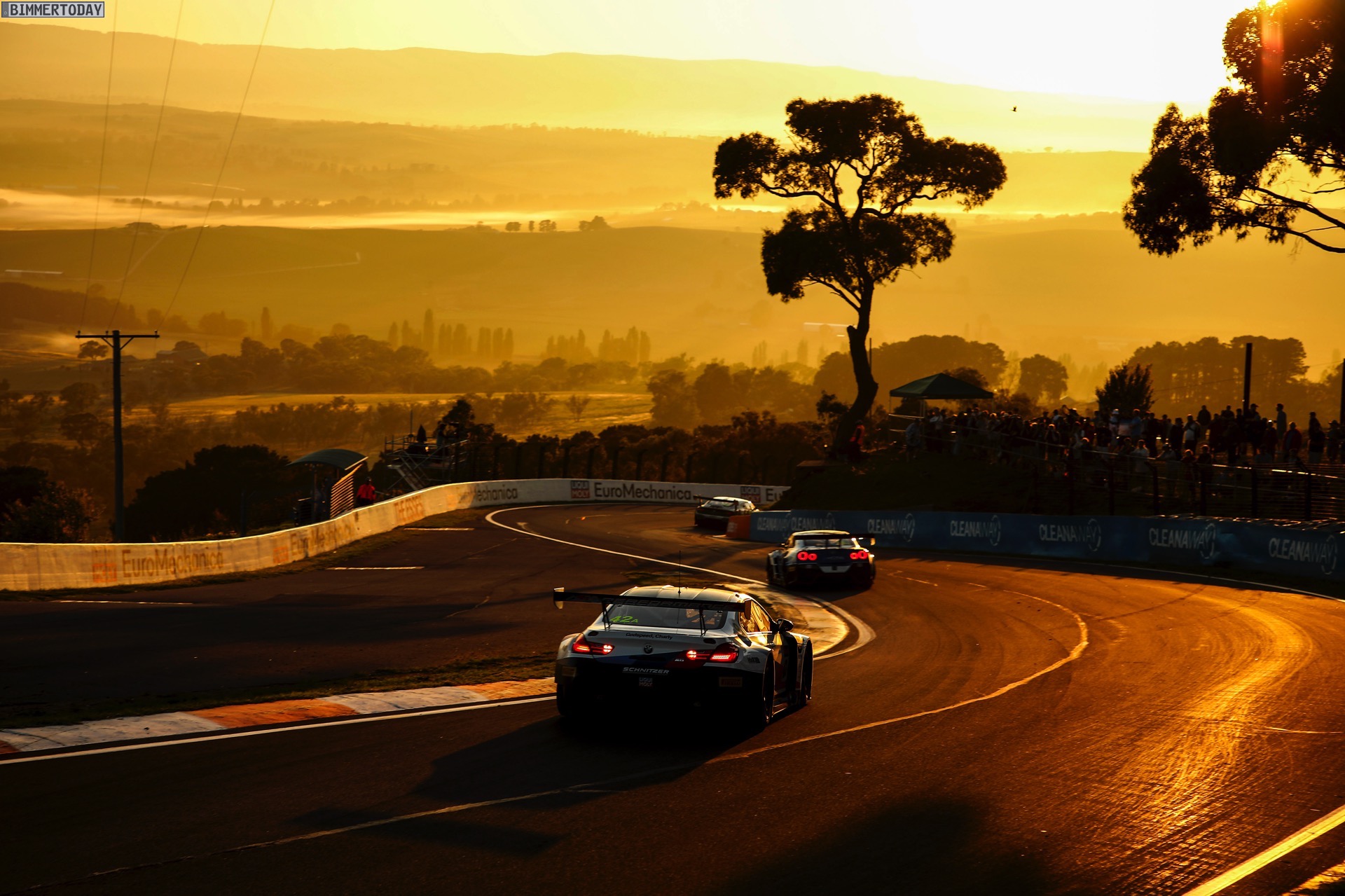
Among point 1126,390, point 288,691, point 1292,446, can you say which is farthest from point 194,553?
point 1126,390

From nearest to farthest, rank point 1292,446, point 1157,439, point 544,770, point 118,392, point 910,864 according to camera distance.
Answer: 1. point 910,864
2. point 544,770
3. point 1292,446
4. point 1157,439
5. point 118,392

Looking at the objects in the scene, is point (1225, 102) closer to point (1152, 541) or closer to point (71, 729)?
point (1152, 541)

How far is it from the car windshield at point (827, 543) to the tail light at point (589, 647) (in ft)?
60.4

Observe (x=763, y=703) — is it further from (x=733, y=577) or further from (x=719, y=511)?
(x=719, y=511)

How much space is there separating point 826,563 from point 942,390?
22.5m

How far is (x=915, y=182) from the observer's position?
62844 mm

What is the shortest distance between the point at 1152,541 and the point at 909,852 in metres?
28.4

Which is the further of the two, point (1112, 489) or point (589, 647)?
point (1112, 489)

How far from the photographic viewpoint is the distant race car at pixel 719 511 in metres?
52.9

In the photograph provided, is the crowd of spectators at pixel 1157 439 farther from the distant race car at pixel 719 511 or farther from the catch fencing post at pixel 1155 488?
the distant race car at pixel 719 511

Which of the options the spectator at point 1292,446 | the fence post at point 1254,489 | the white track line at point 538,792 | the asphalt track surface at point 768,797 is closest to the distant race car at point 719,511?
the spectator at point 1292,446

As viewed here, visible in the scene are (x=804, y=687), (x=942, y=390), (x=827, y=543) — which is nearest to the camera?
(x=804, y=687)

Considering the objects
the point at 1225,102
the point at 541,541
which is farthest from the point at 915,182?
the point at 541,541

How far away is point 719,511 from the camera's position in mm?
53031
